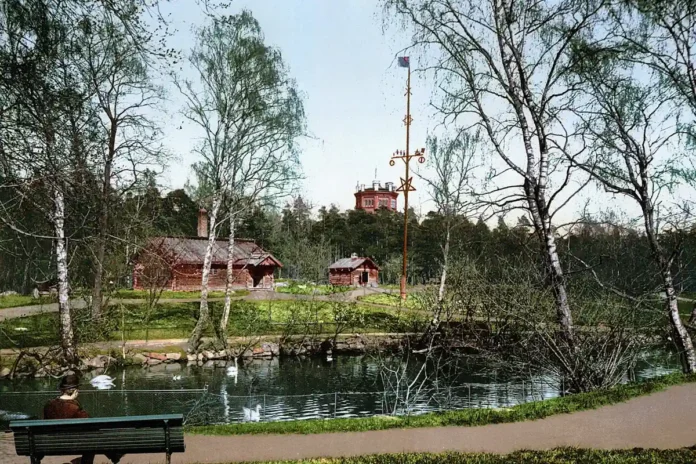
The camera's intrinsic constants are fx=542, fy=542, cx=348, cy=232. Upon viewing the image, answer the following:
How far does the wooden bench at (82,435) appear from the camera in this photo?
5.16m

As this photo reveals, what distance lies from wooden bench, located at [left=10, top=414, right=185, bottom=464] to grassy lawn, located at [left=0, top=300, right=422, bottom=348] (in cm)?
1502

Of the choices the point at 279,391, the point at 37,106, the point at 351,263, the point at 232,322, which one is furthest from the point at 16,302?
the point at 351,263

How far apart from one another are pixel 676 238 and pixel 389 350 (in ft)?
42.4

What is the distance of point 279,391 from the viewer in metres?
15.6

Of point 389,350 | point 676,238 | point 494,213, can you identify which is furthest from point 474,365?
point 494,213

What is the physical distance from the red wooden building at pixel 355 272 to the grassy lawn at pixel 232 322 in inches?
801

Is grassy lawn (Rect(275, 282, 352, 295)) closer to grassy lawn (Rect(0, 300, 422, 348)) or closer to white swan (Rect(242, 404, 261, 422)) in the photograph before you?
grassy lawn (Rect(0, 300, 422, 348))

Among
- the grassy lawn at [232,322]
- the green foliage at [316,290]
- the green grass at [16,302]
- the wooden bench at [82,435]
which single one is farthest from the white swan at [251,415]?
the green foliage at [316,290]

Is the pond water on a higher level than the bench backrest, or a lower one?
lower

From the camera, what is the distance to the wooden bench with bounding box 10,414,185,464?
5.16 meters

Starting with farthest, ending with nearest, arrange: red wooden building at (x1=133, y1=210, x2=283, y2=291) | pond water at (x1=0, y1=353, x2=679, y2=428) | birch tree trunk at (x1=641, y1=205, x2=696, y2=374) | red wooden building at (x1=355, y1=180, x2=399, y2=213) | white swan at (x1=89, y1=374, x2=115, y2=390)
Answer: red wooden building at (x1=355, y1=180, x2=399, y2=213)
red wooden building at (x1=133, y1=210, x2=283, y2=291)
white swan at (x1=89, y1=374, x2=115, y2=390)
birch tree trunk at (x1=641, y1=205, x2=696, y2=374)
pond water at (x1=0, y1=353, x2=679, y2=428)

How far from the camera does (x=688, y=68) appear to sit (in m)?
12.2

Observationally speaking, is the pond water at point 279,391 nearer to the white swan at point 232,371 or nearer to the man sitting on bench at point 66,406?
the white swan at point 232,371

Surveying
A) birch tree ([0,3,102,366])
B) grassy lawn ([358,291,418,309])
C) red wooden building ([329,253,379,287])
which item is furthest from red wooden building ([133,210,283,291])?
birch tree ([0,3,102,366])
